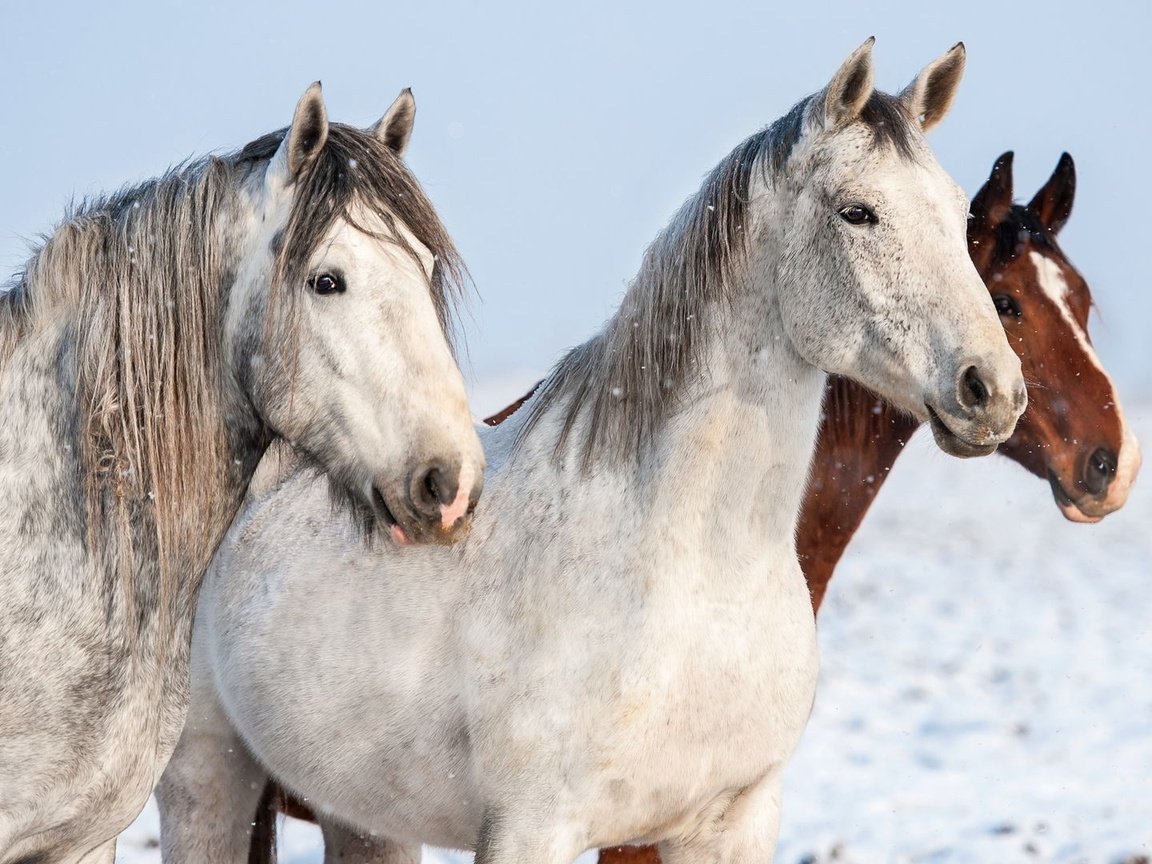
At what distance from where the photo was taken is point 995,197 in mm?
4637

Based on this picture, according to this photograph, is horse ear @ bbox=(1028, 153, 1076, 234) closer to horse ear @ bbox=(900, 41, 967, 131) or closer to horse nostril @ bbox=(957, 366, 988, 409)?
horse ear @ bbox=(900, 41, 967, 131)

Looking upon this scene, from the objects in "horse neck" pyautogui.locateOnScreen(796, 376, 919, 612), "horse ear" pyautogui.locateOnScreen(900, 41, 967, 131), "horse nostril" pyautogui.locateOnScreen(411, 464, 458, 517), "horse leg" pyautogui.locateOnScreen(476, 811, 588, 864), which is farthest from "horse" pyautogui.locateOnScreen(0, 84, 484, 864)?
"horse neck" pyautogui.locateOnScreen(796, 376, 919, 612)

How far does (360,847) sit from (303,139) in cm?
245

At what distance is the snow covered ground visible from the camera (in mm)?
5977

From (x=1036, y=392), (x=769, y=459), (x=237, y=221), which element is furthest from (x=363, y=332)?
(x=1036, y=392)

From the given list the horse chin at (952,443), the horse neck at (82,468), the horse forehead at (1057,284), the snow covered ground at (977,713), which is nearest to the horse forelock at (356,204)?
the horse neck at (82,468)

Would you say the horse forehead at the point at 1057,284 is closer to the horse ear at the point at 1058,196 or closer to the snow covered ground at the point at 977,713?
the horse ear at the point at 1058,196

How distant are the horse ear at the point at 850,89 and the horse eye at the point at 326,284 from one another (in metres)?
1.24

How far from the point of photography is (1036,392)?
4387 millimetres

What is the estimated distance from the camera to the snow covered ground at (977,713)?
235 inches

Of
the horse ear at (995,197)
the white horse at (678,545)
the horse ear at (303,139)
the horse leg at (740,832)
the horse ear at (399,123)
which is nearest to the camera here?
the horse ear at (303,139)

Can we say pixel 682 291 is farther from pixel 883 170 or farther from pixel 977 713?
pixel 977 713

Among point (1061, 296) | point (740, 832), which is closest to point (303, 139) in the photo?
point (740, 832)

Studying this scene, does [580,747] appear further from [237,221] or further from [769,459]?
[237,221]
